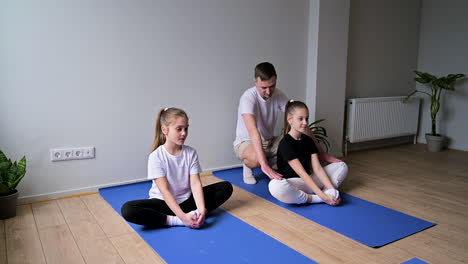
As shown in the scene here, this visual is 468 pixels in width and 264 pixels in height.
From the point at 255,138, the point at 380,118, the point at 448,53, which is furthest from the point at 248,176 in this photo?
the point at 448,53

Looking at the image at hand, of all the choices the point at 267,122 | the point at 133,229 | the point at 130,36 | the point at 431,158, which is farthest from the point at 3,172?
the point at 431,158

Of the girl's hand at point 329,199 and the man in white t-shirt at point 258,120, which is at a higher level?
the man in white t-shirt at point 258,120

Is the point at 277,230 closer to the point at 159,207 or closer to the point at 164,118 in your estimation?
the point at 159,207

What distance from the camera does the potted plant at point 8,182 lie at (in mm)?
2383

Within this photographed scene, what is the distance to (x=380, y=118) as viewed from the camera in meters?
4.52

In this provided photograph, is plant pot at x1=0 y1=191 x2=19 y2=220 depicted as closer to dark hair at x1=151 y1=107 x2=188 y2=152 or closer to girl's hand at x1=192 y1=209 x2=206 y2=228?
dark hair at x1=151 y1=107 x2=188 y2=152

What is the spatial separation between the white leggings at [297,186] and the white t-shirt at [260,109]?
0.62m

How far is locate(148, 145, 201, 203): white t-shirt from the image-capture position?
223cm

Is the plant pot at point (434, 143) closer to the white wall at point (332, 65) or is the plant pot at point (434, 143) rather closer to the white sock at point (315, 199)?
the white wall at point (332, 65)

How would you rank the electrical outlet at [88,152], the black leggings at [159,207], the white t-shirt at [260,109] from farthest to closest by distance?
1. the white t-shirt at [260,109]
2. the electrical outlet at [88,152]
3. the black leggings at [159,207]

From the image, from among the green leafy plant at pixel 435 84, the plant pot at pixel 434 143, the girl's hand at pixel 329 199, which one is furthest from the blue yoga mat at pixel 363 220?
the green leafy plant at pixel 435 84

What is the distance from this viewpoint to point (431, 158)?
166 inches

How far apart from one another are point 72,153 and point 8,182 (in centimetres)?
49

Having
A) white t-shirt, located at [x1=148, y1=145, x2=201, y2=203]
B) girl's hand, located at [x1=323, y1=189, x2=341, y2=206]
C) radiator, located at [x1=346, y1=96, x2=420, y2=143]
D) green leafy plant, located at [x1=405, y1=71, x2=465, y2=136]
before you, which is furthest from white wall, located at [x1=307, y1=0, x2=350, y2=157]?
white t-shirt, located at [x1=148, y1=145, x2=201, y2=203]
